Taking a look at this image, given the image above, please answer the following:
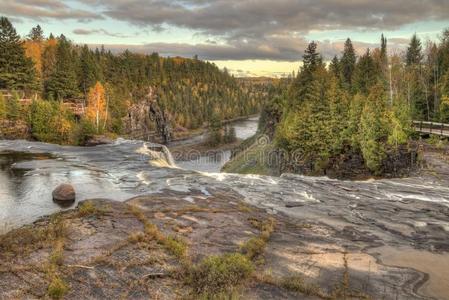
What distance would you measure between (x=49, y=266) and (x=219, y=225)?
909 cm

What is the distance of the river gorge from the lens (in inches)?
655

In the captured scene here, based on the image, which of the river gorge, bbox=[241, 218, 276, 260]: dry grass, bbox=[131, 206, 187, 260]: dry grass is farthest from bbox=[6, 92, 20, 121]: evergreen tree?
bbox=[241, 218, 276, 260]: dry grass

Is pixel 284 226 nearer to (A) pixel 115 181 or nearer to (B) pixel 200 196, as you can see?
(B) pixel 200 196

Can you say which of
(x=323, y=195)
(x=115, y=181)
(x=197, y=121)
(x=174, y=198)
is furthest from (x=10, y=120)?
(x=197, y=121)

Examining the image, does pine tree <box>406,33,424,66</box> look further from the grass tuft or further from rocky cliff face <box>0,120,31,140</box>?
the grass tuft

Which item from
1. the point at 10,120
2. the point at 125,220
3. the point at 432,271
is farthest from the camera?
the point at 10,120

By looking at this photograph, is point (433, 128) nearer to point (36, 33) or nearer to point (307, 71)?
point (307, 71)

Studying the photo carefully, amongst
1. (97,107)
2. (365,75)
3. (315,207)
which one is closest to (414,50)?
(365,75)

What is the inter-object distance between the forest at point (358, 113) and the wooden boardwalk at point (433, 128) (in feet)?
6.02

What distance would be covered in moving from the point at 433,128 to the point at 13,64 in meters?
79.4

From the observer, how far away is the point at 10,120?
70438mm

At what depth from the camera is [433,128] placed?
53812mm

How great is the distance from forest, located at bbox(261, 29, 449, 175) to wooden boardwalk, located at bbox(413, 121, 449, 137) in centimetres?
184

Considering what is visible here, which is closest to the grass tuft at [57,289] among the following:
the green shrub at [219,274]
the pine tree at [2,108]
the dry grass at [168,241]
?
the green shrub at [219,274]
